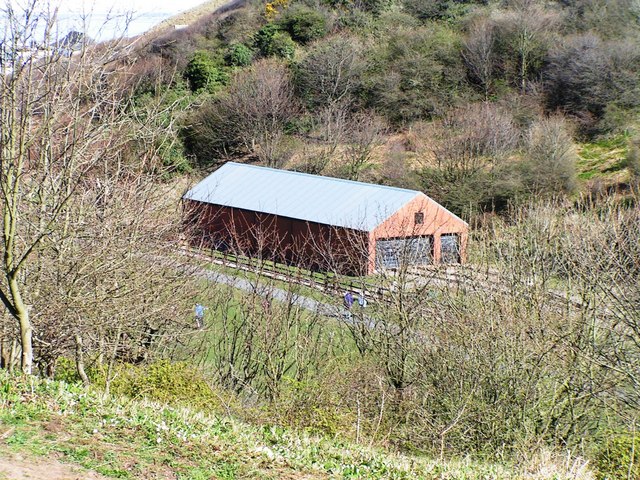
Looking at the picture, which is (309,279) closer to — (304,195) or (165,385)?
(304,195)

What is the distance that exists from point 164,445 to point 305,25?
2189 inches

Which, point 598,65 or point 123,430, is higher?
point 598,65

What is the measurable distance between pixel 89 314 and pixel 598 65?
39908 mm

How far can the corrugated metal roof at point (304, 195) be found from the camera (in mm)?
28688

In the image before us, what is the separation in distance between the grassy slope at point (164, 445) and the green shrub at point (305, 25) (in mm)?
53655

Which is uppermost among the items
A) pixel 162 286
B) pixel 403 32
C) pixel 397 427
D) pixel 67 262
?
pixel 403 32

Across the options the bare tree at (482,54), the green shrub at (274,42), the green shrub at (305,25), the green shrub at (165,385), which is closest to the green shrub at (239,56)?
the green shrub at (274,42)

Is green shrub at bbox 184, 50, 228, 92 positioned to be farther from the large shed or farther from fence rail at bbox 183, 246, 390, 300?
fence rail at bbox 183, 246, 390, 300

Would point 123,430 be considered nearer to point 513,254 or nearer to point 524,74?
point 513,254

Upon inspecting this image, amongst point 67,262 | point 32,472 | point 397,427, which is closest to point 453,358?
point 397,427

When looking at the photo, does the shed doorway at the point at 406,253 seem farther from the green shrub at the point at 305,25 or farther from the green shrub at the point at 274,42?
the green shrub at the point at 305,25

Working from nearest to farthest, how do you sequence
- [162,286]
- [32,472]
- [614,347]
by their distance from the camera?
[32,472] < [614,347] < [162,286]

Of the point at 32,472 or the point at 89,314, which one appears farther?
the point at 89,314

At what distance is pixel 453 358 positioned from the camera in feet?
41.5
